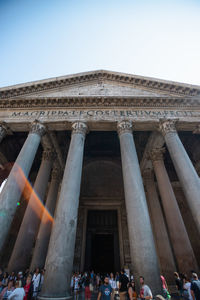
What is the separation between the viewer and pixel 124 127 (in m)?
7.90

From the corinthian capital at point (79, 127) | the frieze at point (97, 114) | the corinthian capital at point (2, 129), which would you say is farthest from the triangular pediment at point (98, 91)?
the corinthian capital at point (2, 129)

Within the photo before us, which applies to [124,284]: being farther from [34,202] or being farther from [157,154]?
[157,154]

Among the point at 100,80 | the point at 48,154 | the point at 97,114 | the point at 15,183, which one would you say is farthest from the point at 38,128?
the point at 100,80

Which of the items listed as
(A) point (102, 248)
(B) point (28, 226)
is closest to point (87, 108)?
(B) point (28, 226)

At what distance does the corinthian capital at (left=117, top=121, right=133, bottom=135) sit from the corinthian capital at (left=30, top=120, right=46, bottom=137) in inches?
157

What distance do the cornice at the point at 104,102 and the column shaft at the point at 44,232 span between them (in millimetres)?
4743

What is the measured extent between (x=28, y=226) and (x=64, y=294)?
4553 mm

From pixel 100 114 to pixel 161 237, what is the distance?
7787mm

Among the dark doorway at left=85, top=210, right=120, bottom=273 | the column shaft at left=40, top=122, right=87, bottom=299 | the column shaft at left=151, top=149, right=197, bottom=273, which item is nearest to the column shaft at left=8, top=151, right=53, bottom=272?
the column shaft at left=40, top=122, right=87, bottom=299

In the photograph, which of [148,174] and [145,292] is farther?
[148,174]

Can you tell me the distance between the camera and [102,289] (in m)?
3.74

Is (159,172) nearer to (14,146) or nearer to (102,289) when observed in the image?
(102,289)

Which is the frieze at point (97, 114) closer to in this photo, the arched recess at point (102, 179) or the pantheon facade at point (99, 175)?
the pantheon facade at point (99, 175)

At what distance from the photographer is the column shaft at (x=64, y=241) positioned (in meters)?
4.19
